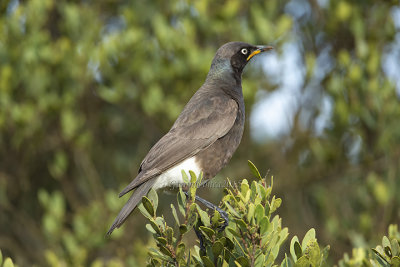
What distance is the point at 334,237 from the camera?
6.32 meters

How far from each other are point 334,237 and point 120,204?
2.52 metres

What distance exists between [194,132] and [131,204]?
113 centimetres

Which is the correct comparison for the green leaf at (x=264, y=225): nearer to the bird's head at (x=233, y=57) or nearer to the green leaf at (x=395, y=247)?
the green leaf at (x=395, y=247)

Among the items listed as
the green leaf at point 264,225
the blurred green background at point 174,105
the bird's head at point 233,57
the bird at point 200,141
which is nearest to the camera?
the green leaf at point 264,225

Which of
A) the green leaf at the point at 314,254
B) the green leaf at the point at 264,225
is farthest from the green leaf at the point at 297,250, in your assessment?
the green leaf at the point at 264,225

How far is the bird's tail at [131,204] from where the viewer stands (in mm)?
3496

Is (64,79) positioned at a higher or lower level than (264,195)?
higher

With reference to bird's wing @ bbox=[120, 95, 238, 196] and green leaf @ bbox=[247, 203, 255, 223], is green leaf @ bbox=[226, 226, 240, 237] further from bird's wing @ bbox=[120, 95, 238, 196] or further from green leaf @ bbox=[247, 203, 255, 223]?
bird's wing @ bbox=[120, 95, 238, 196]

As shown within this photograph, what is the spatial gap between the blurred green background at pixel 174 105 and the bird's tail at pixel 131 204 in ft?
6.69

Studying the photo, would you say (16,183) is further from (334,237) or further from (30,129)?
(334,237)

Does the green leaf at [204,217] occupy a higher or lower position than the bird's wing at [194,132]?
higher

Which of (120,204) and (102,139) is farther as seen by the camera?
(102,139)

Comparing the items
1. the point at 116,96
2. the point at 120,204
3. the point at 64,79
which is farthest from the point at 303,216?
the point at 64,79

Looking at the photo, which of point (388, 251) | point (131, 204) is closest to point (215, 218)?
point (388, 251)
